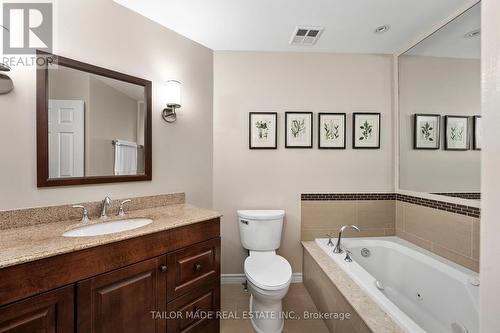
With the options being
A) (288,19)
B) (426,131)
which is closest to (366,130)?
(426,131)

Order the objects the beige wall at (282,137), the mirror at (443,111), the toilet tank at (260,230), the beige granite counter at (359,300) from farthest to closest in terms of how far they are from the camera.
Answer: the beige wall at (282,137) < the toilet tank at (260,230) < the mirror at (443,111) < the beige granite counter at (359,300)

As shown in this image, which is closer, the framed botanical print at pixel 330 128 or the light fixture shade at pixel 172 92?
the light fixture shade at pixel 172 92

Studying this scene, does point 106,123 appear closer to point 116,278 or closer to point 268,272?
point 116,278

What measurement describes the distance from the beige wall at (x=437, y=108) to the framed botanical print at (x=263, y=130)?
4.32 feet

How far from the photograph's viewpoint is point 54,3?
4.62 feet

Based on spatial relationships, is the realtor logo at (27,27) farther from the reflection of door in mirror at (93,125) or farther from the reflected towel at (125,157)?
the reflected towel at (125,157)

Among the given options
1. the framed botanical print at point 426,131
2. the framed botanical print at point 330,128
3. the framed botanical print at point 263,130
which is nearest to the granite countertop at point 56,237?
the framed botanical print at point 263,130

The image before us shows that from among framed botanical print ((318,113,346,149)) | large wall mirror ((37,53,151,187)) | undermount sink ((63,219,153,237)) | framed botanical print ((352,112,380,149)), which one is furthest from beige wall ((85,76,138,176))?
framed botanical print ((352,112,380,149))

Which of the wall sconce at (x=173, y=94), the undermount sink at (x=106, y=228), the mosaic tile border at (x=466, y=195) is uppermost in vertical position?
the wall sconce at (x=173, y=94)

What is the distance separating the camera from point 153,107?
1868 mm

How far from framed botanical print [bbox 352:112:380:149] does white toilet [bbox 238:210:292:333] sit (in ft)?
3.66

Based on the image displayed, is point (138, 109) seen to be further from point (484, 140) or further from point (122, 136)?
point (484, 140)

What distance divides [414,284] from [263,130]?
1.91 meters

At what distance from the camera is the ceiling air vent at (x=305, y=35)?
77.4 inches
